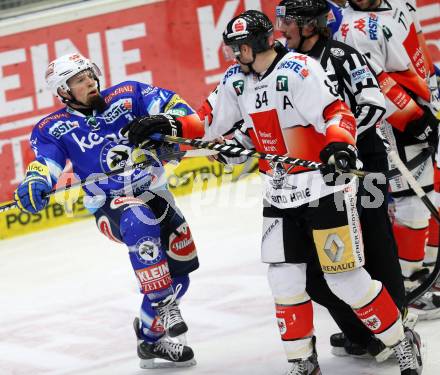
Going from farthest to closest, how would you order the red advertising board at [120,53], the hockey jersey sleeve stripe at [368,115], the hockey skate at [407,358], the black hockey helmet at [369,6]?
the red advertising board at [120,53]
the black hockey helmet at [369,6]
the hockey jersey sleeve stripe at [368,115]
the hockey skate at [407,358]

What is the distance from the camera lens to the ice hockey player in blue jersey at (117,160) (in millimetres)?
4660

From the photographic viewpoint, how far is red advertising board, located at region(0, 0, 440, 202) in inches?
288

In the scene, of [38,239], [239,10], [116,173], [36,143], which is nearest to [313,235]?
[116,173]

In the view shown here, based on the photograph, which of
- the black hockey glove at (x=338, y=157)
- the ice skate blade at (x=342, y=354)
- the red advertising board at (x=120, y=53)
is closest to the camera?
the black hockey glove at (x=338, y=157)

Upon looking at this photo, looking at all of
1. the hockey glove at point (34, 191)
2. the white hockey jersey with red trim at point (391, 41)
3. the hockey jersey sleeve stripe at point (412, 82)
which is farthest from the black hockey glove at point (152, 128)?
the hockey jersey sleeve stripe at point (412, 82)

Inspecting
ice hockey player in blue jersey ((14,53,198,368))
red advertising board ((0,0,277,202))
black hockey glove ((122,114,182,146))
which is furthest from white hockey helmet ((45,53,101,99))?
red advertising board ((0,0,277,202))

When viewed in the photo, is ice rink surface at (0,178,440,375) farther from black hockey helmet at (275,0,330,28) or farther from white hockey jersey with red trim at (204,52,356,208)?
black hockey helmet at (275,0,330,28)

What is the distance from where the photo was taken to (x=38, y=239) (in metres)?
7.19

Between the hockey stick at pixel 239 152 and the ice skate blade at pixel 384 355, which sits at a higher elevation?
the hockey stick at pixel 239 152

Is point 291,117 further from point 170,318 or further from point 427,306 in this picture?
point 427,306

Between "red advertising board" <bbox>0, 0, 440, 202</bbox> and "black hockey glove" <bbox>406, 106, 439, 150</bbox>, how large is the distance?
312 cm

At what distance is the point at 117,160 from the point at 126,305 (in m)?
1.17

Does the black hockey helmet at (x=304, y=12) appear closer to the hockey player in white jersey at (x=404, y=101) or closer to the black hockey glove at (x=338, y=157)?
the hockey player in white jersey at (x=404, y=101)

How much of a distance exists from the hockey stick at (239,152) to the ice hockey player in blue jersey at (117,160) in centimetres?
50
